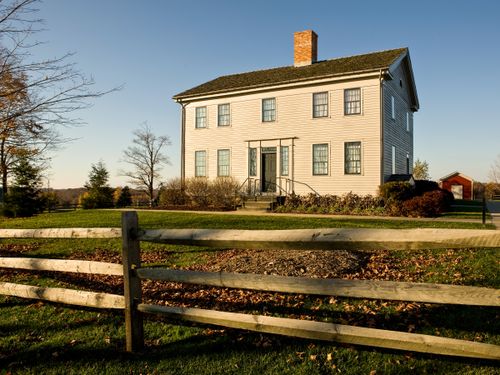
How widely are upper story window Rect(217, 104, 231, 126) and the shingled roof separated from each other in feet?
3.23

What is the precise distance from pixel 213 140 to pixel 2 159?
19.1m

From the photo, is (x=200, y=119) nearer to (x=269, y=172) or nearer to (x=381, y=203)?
(x=269, y=172)

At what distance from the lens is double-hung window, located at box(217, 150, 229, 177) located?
2322 centimetres

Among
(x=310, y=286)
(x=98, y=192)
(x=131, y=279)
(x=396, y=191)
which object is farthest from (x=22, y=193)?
(x=310, y=286)

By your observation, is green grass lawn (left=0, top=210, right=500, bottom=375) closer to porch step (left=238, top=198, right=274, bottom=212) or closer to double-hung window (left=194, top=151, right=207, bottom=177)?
porch step (left=238, top=198, right=274, bottom=212)

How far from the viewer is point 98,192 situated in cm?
3903

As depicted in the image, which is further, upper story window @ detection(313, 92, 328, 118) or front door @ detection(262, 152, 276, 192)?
front door @ detection(262, 152, 276, 192)

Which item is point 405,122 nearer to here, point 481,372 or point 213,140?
point 213,140

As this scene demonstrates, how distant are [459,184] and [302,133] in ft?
83.5

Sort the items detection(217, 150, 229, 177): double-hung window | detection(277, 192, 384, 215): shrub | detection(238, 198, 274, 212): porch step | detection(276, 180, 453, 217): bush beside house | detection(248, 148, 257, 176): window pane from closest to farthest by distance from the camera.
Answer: detection(276, 180, 453, 217): bush beside house
detection(277, 192, 384, 215): shrub
detection(238, 198, 274, 212): porch step
detection(248, 148, 257, 176): window pane
detection(217, 150, 229, 177): double-hung window

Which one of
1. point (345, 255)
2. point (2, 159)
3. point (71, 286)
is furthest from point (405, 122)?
point (2, 159)

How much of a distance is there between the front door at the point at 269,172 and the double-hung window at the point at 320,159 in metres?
2.51

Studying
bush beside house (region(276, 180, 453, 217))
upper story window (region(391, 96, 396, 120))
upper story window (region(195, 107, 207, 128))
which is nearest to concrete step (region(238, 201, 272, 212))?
bush beside house (region(276, 180, 453, 217))

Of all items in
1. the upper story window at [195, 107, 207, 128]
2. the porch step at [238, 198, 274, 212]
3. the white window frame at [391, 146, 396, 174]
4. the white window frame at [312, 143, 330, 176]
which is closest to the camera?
the porch step at [238, 198, 274, 212]
